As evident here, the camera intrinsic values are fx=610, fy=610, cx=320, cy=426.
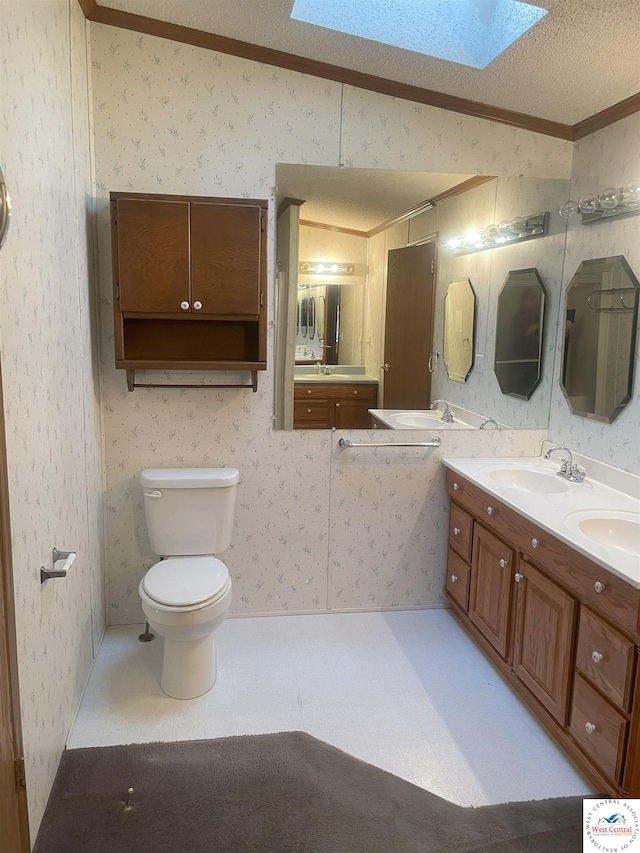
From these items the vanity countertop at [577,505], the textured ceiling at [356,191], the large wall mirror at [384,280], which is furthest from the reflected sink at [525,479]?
the textured ceiling at [356,191]

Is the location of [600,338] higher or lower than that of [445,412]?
higher

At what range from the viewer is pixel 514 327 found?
3.00 metres

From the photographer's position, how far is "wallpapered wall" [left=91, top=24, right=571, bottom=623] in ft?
8.64

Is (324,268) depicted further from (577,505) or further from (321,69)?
(577,505)

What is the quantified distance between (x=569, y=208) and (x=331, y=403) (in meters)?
1.38

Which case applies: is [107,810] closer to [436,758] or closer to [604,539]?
[436,758]

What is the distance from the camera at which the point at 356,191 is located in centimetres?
281

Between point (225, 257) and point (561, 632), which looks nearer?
point (561, 632)

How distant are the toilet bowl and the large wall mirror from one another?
0.85m

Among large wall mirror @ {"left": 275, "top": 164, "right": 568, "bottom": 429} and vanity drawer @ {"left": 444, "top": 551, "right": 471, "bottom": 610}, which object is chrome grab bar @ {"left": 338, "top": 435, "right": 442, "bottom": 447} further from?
vanity drawer @ {"left": 444, "top": 551, "right": 471, "bottom": 610}

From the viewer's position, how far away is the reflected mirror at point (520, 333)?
2.95 metres

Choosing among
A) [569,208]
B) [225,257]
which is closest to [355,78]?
[225,257]

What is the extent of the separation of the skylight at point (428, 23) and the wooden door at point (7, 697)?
1.92m

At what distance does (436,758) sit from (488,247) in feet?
7.26
